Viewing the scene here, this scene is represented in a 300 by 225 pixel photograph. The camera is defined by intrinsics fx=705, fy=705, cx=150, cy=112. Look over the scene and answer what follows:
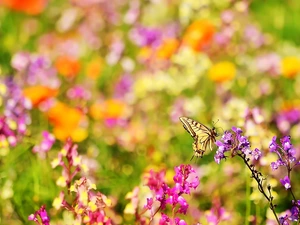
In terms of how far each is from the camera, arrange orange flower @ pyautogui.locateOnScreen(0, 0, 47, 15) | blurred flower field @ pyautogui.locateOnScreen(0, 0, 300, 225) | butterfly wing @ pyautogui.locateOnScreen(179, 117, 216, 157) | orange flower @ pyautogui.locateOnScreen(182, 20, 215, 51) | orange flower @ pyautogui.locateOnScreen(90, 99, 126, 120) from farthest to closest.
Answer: orange flower @ pyautogui.locateOnScreen(0, 0, 47, 15)
orange flower @ pyautogui.locateOnScreen(182, 20, 215, 51)
orange flower @ pyautogui.locateOnScreen(90, 99, 126, 120)
blurred flower field @ pyautogui.locateOnScreen(0, 0, 300, 225)
butterfly wing @ pyautogui.locateOnScreen(179, 117, 216, 157)

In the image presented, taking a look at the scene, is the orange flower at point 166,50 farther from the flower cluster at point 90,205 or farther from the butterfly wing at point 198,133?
the flower cluster at point 90,205

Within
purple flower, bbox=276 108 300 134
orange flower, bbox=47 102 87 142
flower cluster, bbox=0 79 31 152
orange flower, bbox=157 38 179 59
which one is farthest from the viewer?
orange flower, bbox=157 38 179 59

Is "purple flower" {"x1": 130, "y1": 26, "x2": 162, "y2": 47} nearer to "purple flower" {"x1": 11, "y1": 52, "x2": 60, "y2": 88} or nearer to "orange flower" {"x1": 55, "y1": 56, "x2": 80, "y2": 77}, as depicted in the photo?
"orange flower" {"x1": 55, "y1": 56, "x2": 80, "y2": 77}

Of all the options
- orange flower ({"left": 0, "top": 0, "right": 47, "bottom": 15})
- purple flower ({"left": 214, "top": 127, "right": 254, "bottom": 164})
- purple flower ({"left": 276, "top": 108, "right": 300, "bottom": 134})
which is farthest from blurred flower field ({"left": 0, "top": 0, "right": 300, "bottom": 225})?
orange flower ({"left": 0, "top": 0, "right": 47, "bottom": 15})

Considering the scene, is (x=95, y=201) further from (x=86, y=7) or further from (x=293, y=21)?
(x=293, y=21)

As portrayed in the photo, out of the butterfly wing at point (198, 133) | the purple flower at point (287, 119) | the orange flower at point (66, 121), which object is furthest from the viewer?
the purple flower at point (287, 119)

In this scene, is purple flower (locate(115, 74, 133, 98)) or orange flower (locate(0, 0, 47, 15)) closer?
purple flower (locate(115, 74, 133, 98))

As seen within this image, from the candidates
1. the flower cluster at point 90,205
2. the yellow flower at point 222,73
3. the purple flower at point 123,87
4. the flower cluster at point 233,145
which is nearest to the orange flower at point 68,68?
the purple flower at point 123,87
